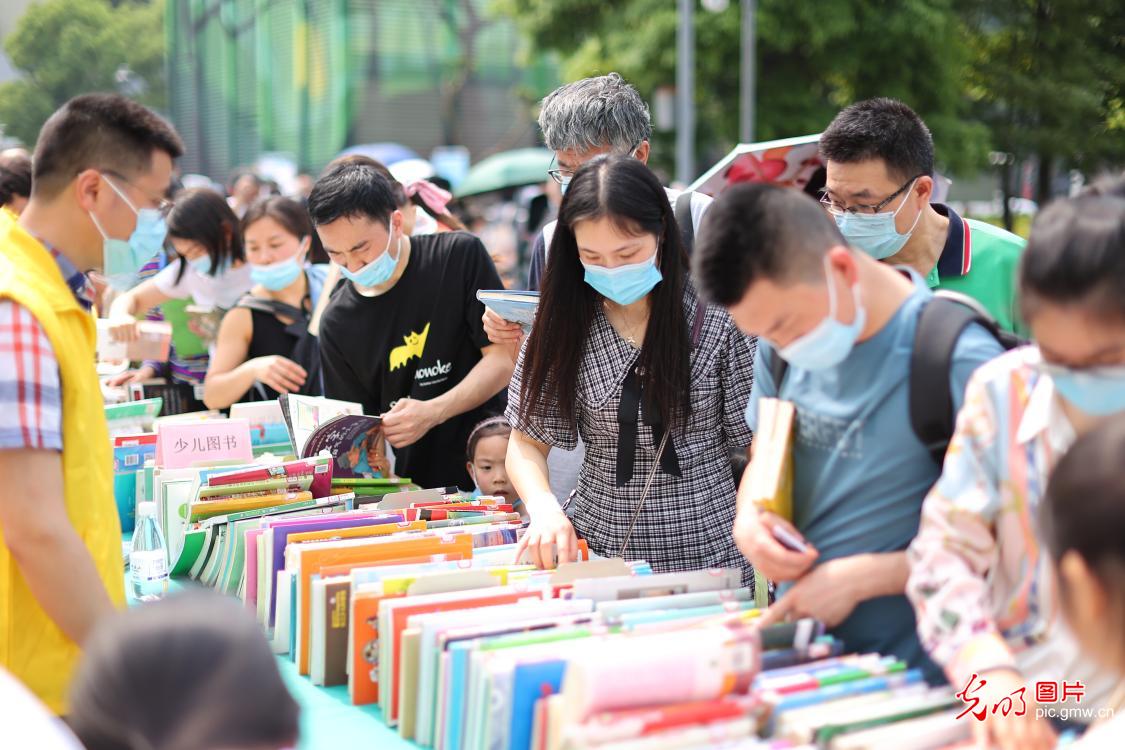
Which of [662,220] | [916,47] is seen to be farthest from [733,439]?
[916,47]

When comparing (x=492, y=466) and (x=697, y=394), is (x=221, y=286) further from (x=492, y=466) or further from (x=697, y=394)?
A: (x=697, y=394)

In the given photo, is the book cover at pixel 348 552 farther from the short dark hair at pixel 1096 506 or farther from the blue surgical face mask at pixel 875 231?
the short dark hair at pixel 1096 506

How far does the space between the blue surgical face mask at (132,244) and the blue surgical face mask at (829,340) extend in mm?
1288

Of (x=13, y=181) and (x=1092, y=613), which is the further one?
(x=13, y=181)

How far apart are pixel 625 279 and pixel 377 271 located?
47.2 inches

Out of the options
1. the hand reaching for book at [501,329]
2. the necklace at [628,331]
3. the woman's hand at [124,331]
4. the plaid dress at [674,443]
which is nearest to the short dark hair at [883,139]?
the plaid dress at [674,443]

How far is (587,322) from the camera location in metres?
2.57

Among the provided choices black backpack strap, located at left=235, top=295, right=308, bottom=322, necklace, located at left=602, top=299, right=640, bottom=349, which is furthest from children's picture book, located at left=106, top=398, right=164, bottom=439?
necklace, located at left=602, top=299, right=640, bottom=349

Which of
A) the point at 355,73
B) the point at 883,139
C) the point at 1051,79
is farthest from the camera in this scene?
the point at 355,73

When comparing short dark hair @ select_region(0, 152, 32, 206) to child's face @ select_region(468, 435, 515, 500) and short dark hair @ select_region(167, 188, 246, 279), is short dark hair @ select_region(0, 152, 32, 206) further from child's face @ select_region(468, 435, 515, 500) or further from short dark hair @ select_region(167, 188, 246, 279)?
child's face @ select_region(468, 435, 515, 500)

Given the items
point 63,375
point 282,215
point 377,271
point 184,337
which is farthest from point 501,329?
point 184,337

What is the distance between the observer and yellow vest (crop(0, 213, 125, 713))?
1.90m

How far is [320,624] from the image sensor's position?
2.16 metres

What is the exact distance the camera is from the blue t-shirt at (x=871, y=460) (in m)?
1.72
